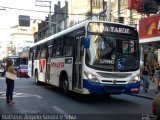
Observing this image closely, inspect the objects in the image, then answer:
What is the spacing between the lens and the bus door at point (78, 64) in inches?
599

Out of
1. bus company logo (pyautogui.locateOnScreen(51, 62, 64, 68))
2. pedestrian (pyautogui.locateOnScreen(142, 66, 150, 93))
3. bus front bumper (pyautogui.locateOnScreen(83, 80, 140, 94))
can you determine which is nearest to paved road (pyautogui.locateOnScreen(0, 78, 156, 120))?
bus front bumper (pyautogui.locateOnScreen(83, 80, 140, 94))

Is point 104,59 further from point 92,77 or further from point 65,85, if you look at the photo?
point 65,85

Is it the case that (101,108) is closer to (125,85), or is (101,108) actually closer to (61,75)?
(125,85)

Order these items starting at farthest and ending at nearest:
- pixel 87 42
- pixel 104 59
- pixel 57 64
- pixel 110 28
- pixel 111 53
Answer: pixel 57 64, pixel 110 28, pixel 111 53, pixel 104 59, pixel 87 42

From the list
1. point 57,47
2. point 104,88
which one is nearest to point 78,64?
point 104,88

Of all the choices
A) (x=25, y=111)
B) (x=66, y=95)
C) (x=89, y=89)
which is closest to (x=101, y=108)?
(x=89, y=89)

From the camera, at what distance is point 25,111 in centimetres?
1245

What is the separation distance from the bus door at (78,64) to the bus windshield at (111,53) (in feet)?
2.37

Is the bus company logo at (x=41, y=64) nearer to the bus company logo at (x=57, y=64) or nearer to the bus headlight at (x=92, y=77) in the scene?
the bus company logo at (x=57, y=64)

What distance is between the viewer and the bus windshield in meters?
14.7

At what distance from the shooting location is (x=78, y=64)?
607 inches

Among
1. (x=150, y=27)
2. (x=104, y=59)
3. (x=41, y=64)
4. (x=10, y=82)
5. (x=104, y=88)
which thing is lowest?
(x=104, y=88)

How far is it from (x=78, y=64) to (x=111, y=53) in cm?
154

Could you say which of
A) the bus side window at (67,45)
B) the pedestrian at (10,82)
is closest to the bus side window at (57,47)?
the bus side window at (67,45)
